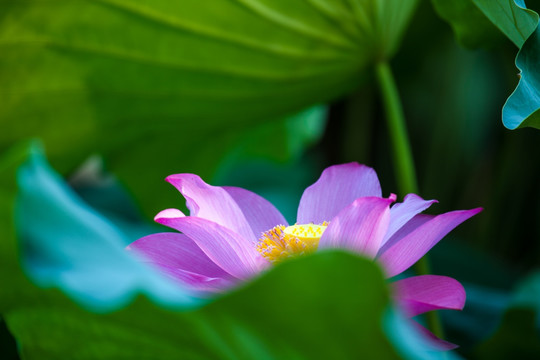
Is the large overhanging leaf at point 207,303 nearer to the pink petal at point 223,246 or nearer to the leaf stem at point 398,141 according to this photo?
the pink petal at point 223,246

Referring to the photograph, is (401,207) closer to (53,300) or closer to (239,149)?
(53,300)

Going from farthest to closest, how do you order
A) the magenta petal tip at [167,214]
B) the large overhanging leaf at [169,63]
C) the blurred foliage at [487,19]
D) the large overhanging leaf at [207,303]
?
the large overhanging leaf at [169,63] → the blurred foliage at [487,19] → the magenta petal tip at [167,214] → the large overhanging leaf at [207,303]

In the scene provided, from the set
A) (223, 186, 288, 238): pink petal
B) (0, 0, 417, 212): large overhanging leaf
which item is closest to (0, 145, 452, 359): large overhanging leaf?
(223, 186, 288, 238): pink petal

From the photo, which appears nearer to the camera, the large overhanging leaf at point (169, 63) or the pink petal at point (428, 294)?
the pink petal at point (428, 294)

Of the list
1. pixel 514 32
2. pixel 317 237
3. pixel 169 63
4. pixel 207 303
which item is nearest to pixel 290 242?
pixel 317 237

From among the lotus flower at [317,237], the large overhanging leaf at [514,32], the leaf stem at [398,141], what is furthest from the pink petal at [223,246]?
the leaf stem at [398,141]

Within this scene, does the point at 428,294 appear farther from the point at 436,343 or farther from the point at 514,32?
the point at 514,32

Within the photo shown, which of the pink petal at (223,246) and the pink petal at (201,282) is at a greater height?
the pink petal at (223,246)
